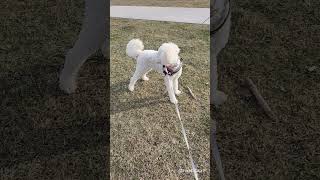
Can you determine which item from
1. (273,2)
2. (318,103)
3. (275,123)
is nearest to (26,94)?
(275,123)

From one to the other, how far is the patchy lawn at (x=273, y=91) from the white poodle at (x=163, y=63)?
17.4 inches

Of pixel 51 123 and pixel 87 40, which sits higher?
pixel 87 40

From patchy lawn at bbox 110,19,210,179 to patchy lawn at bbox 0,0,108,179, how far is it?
12 cm

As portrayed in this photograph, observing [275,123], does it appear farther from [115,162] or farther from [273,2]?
[273,2]

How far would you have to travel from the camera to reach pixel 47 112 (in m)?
3.06

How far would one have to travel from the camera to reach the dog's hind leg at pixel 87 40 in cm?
281

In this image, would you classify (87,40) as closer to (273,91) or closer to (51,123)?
(51,123)

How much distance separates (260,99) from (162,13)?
1.12 meters


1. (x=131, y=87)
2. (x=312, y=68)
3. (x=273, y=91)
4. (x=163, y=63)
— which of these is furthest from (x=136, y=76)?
(x=312, y=68)

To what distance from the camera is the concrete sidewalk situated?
136 inches

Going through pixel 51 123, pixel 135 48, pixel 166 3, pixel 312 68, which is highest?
pixel 166 3

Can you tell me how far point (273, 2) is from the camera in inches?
192

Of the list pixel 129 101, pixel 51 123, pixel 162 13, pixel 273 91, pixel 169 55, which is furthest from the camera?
pixel 162 13

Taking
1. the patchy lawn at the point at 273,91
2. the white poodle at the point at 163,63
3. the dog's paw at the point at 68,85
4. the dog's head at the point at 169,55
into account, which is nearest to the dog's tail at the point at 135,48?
the white poodle at the point at 163,63
